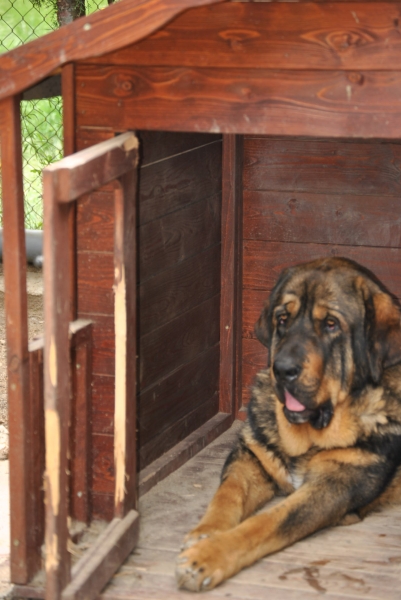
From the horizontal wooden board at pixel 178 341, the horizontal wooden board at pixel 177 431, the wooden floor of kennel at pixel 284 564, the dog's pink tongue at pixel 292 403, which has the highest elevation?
the horizontal wooden board at pixel 178 341

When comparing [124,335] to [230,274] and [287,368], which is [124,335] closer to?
[287,368]

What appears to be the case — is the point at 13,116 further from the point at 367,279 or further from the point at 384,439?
the point at 384,439

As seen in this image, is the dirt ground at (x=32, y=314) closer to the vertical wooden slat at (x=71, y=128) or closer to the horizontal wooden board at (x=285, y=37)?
the vertical wooden slat at (x=71, y=128)

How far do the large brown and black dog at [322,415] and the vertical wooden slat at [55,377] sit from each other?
0.75 m

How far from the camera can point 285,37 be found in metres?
3.35

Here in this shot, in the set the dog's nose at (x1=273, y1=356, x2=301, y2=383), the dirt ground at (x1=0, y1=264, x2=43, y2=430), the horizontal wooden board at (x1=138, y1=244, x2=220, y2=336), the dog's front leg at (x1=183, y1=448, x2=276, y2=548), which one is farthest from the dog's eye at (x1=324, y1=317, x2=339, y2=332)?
the dirt ground at (x1=0, y1=264, x2=43, y2=430)

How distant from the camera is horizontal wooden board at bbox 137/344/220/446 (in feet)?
15.5

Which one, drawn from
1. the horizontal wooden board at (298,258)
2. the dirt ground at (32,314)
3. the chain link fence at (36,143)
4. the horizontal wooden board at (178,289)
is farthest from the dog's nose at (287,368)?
the chain link fence at (36,143)

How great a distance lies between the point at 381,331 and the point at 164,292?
115cm

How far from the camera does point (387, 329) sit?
167 inches

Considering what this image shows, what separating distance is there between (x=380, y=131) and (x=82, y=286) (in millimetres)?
1340

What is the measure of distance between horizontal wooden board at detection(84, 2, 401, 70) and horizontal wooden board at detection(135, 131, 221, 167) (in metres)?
0.75

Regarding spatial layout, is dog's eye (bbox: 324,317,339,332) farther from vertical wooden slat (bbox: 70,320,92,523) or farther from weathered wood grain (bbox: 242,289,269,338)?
weathered wood grain (bbox: 242,289,269,338)

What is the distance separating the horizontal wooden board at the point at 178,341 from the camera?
4.69 meters
